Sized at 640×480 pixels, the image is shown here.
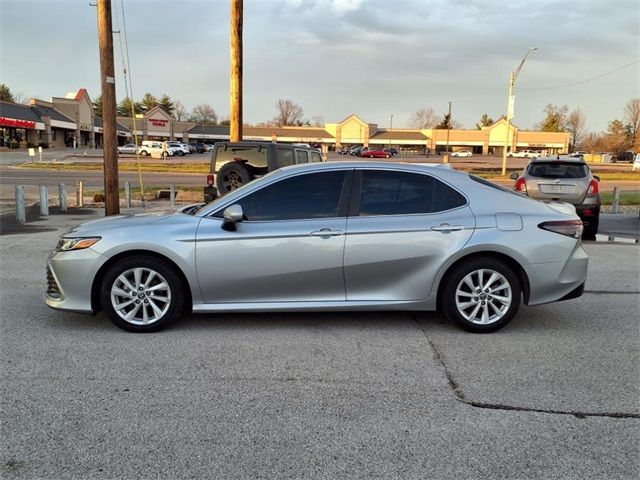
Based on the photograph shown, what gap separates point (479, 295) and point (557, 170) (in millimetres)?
7284

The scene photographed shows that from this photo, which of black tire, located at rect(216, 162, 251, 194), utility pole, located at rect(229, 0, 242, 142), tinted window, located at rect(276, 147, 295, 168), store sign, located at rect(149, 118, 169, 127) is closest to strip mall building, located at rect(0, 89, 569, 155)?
store sign, located at rect(149, 118, 169, 127)

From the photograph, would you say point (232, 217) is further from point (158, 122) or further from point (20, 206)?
point (158, 122)

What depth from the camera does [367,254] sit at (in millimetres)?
4914

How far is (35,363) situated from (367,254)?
2915 mm

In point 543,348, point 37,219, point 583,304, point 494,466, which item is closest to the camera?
point 494,466

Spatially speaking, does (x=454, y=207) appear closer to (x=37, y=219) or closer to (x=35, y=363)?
(x=35, y=363)

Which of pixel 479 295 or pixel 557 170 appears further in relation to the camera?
pixel 557 170

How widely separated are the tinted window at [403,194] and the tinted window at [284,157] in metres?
5.46

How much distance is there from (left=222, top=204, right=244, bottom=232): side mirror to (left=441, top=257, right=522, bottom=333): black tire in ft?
6.60

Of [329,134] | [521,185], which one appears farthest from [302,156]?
[329,134]

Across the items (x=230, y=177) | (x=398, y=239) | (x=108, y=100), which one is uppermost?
(x=108, y=100)

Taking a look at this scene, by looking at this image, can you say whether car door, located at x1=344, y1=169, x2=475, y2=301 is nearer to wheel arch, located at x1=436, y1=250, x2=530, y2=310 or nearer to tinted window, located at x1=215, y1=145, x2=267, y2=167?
wheel arch, located at x1=436, y1=250, x2=530, y2=310

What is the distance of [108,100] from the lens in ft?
36.8

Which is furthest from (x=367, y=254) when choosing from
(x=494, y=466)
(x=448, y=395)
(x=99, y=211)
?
(x=99, y=211)
